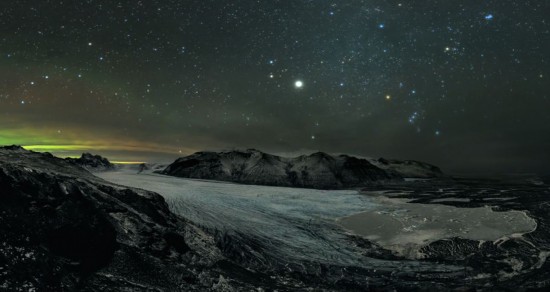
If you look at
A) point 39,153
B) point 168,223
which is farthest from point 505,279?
point 39,153

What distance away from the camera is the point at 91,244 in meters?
8.26

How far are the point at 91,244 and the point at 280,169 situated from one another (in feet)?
276

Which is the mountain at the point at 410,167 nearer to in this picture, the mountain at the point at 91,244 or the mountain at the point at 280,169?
the mountain at the point at 280,169

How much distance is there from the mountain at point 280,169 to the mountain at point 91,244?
74383 millimetres

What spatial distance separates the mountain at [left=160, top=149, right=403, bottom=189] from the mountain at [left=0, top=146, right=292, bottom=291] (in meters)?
74.4

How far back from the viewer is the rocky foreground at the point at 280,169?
87312 mm

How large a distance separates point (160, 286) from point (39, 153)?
11125 mm

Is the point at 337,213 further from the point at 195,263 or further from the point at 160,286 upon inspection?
the point at 160,286

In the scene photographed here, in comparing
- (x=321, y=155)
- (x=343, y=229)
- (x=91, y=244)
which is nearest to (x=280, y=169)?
(x=321, y=155)

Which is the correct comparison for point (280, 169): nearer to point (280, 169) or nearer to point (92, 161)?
point (280, 169)

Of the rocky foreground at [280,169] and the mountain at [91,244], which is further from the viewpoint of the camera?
the rocky foreground at [280,169]

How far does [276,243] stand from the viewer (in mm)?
13836

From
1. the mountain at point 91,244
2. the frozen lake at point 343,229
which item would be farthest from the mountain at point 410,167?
the mountain at point 91,244

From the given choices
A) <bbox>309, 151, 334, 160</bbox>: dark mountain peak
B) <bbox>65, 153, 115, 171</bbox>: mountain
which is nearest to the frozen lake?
<bbox>309, 151, 334, 160</bbox>: dark mountain peak
